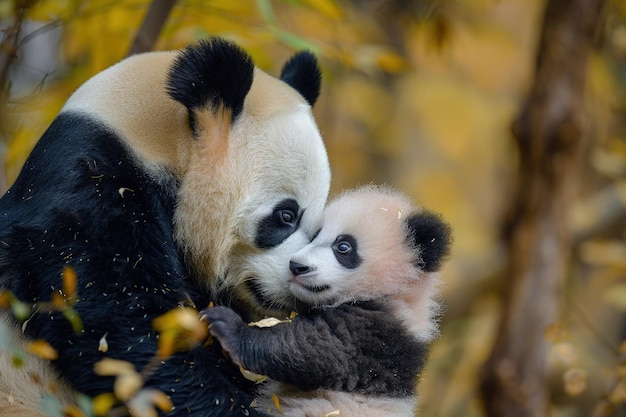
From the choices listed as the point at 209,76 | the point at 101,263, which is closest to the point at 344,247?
the point at 209,76

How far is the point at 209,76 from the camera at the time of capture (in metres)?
3.46

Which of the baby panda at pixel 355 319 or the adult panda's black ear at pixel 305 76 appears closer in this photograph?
the baby panda at pixel 355 319

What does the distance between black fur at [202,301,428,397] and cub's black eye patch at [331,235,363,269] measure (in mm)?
212

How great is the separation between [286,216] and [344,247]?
0.89ft

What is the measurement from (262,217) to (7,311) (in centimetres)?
105

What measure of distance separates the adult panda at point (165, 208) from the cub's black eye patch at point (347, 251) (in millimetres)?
152

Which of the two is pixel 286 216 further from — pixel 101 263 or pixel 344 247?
pixel 101 263

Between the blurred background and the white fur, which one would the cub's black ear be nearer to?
the blurred background

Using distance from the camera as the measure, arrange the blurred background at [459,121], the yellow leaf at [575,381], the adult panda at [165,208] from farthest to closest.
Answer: the blurred background at [459,121], the yellow leaf at [575,381], the adult panda at [165,208]

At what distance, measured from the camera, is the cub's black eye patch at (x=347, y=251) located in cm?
353

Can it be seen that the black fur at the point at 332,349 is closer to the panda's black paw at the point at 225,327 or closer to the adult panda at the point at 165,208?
the panda's black paw at the point at 225,327

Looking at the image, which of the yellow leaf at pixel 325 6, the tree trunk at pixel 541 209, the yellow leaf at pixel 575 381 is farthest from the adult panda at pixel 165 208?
the tree trunk at pixel 541 209

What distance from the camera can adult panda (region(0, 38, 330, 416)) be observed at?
310 centimetres

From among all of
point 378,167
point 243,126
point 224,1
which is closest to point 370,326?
point 243,126
